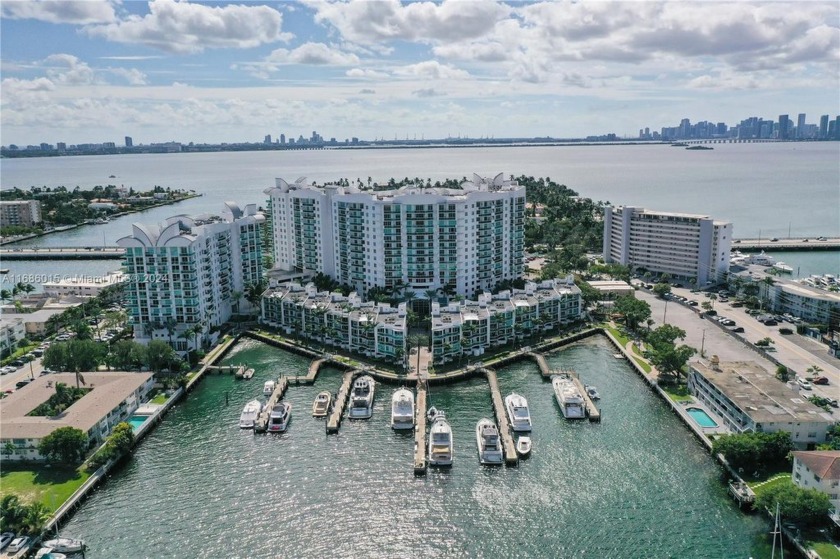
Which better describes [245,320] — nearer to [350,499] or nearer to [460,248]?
[460,248]

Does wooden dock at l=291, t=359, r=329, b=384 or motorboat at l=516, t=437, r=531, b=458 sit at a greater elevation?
wooden dock at l=291, t=359, r=329, b=384

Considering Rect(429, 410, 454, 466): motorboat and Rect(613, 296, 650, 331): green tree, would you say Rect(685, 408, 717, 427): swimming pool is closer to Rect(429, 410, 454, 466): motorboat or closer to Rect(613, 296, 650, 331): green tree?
Rect(429, 410, 454, 466): motorboat

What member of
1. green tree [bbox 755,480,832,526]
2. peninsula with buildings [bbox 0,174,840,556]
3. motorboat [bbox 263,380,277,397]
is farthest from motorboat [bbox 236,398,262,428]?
green tree [bbox 755,480,832,526]

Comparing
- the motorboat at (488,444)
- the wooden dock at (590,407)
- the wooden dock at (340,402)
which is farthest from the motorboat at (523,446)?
the wooden dock at (340,402)

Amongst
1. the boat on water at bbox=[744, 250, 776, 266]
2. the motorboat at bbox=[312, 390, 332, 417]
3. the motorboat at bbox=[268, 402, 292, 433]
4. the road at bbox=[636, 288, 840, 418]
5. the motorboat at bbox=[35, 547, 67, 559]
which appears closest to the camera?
the motorboat at bbox=[35, 547, 67, 559]

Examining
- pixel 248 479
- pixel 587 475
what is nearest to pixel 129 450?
pixel 248 479

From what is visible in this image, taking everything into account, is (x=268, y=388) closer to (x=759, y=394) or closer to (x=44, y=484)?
(x=44, y=484)
